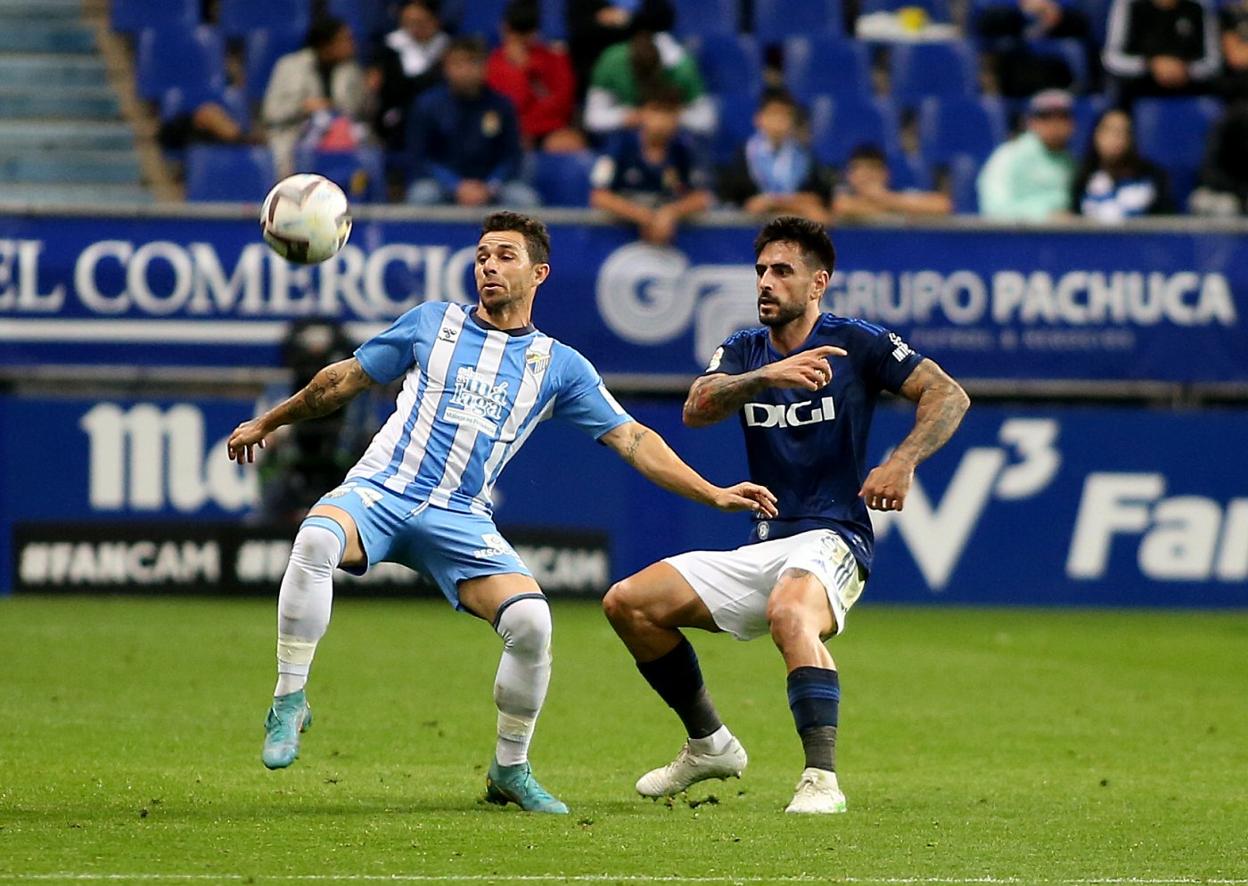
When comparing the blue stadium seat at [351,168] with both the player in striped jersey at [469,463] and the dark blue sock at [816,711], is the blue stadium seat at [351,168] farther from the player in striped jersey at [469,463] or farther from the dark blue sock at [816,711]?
the dark blue sock at [816,711]

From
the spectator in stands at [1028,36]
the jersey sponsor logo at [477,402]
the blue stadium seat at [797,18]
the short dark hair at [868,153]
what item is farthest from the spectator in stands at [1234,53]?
the jersey sponsor logo at [477,402]

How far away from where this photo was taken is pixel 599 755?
28.8ft

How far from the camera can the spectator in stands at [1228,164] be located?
52.7 feet

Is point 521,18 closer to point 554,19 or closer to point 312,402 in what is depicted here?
point 554,19

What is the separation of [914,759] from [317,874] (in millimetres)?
3703

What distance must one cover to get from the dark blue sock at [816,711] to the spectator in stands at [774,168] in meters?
8.80

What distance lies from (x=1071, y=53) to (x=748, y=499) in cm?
1202

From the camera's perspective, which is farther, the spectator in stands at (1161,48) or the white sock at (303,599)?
the spectator in stands at (1161,48)

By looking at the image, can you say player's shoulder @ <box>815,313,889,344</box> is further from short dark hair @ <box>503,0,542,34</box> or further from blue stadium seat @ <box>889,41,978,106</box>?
blue stadium seat @ <box>889,41,978,106</box>

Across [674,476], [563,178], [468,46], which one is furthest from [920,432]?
[563,178]

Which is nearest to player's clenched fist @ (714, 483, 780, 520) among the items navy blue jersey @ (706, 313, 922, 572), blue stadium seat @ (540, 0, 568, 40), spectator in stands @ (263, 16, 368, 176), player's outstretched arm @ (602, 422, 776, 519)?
player's outstretched arm @ (602, 422, 776, 519)

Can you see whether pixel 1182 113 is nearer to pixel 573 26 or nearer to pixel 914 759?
pixel 573 26

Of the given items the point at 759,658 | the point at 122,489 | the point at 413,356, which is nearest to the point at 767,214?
the point at 759,658

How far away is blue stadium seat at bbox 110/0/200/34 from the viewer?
17625mm
